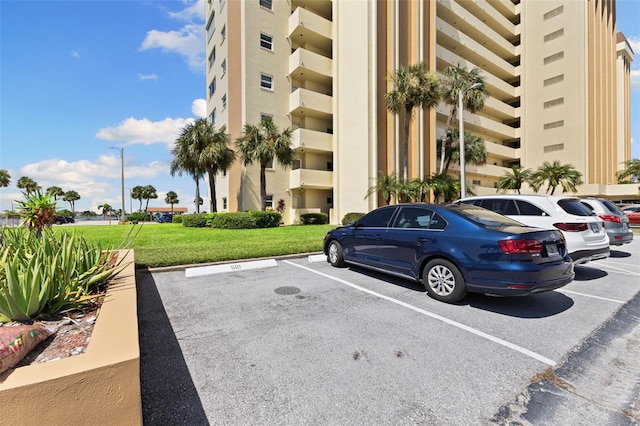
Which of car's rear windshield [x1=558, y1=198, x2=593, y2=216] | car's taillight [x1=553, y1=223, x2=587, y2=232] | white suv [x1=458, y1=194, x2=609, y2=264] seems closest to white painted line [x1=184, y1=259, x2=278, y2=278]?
white suv [x1=458, y1=194, x2=609, y2=264]

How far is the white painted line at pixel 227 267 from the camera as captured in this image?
23.2 ft

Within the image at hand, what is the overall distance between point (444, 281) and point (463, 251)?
65 cm

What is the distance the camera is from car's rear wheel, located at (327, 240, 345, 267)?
7469 millimetres

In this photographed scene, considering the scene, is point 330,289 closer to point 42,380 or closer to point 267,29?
point 42,380

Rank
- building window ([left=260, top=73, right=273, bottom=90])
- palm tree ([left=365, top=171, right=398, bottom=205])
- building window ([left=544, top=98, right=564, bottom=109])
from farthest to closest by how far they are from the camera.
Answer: building window ([left=544, top=98, right=564, bottom=109]) < building window ([left=260, top=73, right=273, bottom=90]) < palm tree ([left=365, top=171, right=398, bottom=205])

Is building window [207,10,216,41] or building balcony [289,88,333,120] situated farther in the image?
building window [207,10,216,41]

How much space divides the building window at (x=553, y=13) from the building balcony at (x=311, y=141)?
36960 mm

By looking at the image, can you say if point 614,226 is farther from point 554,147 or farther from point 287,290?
point 554,147

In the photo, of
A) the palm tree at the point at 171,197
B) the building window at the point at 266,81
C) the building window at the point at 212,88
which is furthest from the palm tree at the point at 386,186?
the palm tree at the point at 171,197

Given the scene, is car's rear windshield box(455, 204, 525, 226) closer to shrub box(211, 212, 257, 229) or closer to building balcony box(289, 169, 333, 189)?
shrub box(211, 212, 257, 229)

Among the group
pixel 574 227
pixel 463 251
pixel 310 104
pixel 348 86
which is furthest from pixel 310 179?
pixel 463 251

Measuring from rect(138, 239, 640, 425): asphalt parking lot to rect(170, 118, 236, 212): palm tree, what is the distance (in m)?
18.0

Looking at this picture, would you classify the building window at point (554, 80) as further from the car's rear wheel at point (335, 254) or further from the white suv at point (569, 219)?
the car's rear wheel at point (335, 254)

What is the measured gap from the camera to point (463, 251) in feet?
15.6
